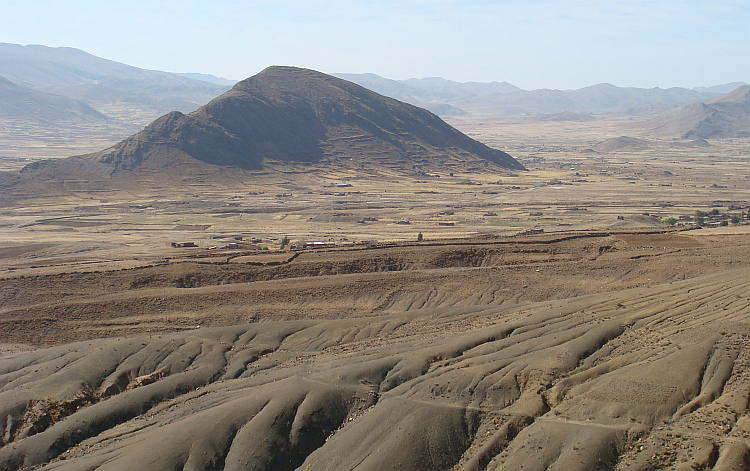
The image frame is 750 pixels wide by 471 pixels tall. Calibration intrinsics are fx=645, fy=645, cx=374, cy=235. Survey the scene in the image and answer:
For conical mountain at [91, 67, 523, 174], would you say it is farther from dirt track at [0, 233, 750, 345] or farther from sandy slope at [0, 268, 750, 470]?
sandy slope at [0, 268, 750, 470]

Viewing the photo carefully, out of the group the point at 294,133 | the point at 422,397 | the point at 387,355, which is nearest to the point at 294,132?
the point at 294,133

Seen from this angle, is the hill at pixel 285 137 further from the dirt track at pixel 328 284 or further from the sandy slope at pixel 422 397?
the sandy slope at pixel 422 397

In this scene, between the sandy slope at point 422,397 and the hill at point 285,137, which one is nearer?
the sandy slope at point 422,397

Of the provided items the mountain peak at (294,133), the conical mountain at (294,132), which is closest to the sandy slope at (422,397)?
the mountain peak at (294,133)

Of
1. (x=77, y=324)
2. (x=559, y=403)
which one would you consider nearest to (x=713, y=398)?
(x=559, y=403)

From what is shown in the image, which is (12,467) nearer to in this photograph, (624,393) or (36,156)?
(624,393)
